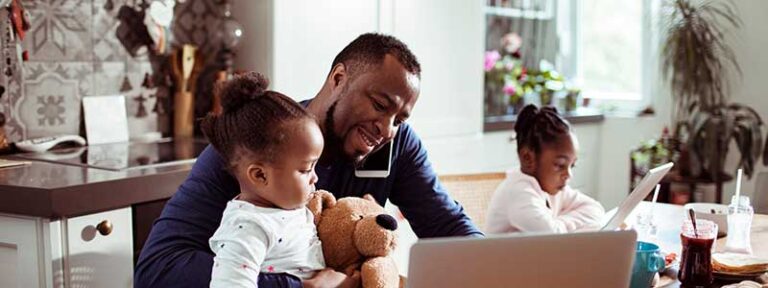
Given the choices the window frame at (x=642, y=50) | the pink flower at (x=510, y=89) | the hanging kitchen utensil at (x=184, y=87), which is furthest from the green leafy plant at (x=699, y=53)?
the hanging kitchen utensil at (x=184, y=87)

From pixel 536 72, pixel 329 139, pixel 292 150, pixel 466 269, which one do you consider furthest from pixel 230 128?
pixel 536 72

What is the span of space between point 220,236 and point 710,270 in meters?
0.91

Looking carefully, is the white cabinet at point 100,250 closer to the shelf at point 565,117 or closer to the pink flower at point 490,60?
the shelf at point 565,117

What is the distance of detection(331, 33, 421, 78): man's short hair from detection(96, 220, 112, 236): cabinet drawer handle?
0.80 meters

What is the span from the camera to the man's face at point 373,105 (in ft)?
5.24

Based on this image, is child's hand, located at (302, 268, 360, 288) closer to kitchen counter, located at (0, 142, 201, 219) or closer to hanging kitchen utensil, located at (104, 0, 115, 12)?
kitchen counter, located at (0, 142, 201, 219)

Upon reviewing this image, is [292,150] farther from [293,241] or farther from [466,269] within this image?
[466,269]

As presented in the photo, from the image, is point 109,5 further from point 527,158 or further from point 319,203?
point 319,203

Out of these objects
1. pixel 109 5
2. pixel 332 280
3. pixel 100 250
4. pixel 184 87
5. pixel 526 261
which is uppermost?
pixel 109 5

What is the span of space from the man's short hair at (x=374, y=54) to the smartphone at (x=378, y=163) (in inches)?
7.9

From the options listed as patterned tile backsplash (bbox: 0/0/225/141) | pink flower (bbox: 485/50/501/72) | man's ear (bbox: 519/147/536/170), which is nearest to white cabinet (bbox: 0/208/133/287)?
patterned tile backsplash (bbox: 0/0/225/141)

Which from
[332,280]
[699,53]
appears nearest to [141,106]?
[332,280]

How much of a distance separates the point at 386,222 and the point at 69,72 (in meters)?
1.66

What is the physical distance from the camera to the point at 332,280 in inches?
55.9
